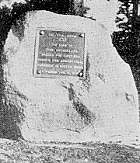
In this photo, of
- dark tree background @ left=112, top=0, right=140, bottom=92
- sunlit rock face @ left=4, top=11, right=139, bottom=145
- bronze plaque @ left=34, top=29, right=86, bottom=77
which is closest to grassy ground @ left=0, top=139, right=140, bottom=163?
sunlit rock face @ left=4, top=11, right=139, bottom=145

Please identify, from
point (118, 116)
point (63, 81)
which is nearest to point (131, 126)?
point (118, 116)

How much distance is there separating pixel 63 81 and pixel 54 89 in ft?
0.77

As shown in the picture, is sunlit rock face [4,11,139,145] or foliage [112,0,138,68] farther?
foliage [112,0,138,68]

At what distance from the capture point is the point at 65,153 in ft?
19.6

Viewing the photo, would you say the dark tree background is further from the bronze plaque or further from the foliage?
the bronze plaque

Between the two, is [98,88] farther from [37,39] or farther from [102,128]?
[37,39]

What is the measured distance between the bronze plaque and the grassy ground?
4.54 feet

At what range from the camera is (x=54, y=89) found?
265 inches

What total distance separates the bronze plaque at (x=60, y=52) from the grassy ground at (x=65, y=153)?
1382mm

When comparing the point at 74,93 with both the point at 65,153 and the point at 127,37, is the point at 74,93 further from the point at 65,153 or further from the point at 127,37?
the point at 127,37

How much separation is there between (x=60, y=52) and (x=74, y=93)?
84cm

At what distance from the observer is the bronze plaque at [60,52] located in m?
6.86

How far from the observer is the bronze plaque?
270 inches

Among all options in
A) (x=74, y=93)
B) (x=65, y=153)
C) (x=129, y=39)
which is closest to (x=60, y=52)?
(x=74, y=93)
